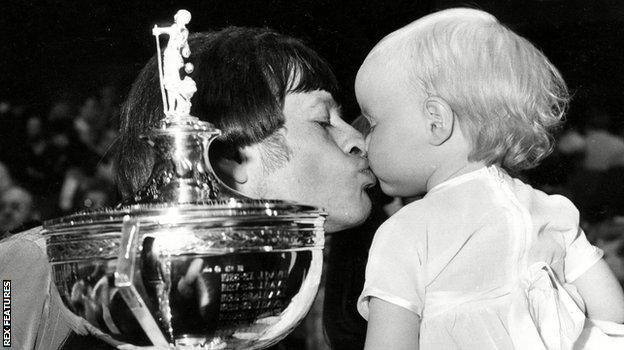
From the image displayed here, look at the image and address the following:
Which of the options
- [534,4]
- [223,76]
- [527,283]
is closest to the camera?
[527,283]

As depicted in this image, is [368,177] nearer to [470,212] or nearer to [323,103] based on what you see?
[323,103]

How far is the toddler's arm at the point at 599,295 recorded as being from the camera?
3.61ft

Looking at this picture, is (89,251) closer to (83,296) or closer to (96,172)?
(83,296)

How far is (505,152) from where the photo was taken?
1.06 metres

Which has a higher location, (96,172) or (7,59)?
(7,59)

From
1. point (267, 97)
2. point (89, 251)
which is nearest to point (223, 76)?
point (267, 97)

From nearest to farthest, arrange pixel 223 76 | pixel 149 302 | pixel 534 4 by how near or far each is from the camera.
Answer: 1. pixel 149 302
2. pixel 223 76
3. pixel 534 4

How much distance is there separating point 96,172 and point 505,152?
1.09 metres

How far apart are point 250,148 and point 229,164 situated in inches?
1.3

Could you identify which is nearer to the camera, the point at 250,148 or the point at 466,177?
the point at 466,177

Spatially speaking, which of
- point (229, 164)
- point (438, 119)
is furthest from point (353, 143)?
point (438, 119)

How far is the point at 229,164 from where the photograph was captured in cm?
127

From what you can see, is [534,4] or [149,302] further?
[534,4]

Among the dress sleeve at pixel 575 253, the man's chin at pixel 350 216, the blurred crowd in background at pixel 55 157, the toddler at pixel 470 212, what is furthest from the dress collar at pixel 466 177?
the blurred crowd in background at pixel 55 157
